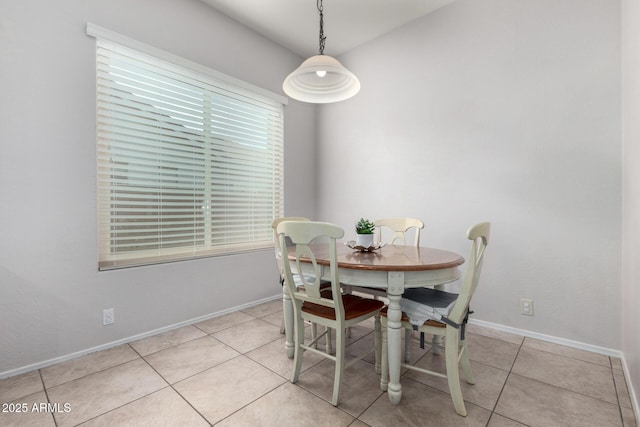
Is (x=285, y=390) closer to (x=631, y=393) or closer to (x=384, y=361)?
(x=384, y=361)

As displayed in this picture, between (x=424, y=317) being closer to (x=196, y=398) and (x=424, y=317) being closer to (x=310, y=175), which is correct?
(x=196, y=398)

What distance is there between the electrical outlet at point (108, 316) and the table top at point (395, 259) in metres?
1.66

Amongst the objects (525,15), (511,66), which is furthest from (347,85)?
(525,15)

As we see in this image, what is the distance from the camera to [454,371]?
1468 millimetres

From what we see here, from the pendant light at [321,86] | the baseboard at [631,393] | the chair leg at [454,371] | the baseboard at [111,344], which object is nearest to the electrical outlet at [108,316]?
the baseboard at [111,344]

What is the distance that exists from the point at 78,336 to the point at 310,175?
2.77m

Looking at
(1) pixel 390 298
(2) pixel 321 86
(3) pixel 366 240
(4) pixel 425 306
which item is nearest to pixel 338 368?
(1) pixel 390 298

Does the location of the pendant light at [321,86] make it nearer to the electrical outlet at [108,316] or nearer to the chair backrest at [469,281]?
the chair backrest at [469,281]

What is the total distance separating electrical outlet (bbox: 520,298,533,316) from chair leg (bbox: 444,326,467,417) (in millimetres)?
1328

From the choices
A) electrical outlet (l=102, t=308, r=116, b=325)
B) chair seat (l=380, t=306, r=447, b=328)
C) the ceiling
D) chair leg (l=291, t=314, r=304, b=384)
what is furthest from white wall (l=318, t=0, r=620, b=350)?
electrical outlet (l=102, t=308, r=116, b=325)

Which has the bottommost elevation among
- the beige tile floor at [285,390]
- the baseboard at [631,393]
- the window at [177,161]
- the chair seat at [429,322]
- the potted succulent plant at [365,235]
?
the beige tile floor at [285,390]

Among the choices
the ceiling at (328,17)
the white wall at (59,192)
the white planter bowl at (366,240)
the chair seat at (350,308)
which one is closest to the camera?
the chair seat at (350,308)

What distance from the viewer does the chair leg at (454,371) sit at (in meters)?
1.46

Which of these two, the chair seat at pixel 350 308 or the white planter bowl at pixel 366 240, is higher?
the white planter bowl at pixel 366 240
